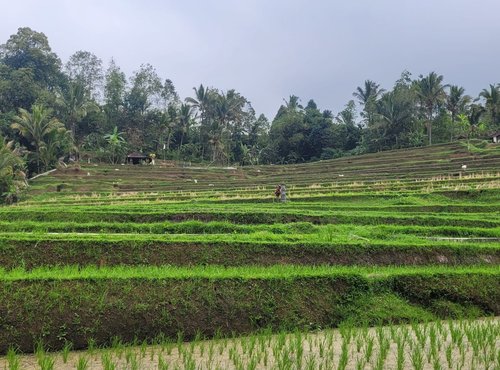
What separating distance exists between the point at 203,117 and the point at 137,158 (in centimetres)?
1455

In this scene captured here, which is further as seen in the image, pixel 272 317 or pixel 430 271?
pixel 430 271

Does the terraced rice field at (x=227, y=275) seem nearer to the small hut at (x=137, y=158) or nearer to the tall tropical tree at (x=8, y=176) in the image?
the tall tropical tree at (x=8, y=176)

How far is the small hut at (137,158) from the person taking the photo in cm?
5891

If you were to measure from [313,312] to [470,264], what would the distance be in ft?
17.9

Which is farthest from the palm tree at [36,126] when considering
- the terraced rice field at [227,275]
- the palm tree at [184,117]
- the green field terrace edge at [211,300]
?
the green field terrace edge at [211,300]

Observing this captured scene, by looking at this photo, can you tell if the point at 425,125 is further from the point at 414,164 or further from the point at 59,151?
the point at 59,151

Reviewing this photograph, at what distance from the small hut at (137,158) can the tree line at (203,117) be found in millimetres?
1114

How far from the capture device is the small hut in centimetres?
5891

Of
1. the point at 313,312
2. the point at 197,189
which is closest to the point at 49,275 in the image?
the point at 313,312

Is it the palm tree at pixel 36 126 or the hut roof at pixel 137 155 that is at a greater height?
the palm tree at pixel 36 126

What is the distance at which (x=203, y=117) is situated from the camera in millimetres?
70438

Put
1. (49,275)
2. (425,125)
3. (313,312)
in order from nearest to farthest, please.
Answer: (49,275)
(313,312)
(425,125)

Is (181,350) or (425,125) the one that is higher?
(425,125)

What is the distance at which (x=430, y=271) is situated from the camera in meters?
9.26
